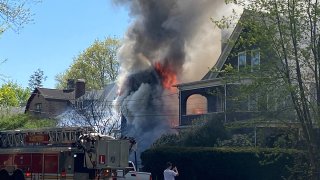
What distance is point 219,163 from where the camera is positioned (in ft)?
80.4

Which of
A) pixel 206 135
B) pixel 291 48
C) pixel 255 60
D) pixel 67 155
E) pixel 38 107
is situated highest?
pixel 38 107

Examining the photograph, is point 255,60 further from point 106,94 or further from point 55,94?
point 55,94

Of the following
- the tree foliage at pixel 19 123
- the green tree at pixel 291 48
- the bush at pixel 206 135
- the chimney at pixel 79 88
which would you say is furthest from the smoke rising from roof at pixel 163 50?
the green tree at pixel 291 48

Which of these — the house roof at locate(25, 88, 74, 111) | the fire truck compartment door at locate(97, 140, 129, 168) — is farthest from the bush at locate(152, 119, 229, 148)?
the house roof at locate(25, 88, 74, 111)

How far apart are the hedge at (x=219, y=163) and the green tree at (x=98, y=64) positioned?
42.4m

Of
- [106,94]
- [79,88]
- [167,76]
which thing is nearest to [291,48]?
[167,76]

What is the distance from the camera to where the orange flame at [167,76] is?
43.9m

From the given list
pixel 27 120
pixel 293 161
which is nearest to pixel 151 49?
pixel 27 120

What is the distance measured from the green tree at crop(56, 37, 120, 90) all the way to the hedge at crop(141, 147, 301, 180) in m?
42.4

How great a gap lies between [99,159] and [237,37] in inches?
231

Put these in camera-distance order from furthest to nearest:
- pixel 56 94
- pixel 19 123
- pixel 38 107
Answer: pixel 56 94 → pixel 38 107 → pixel 19 123

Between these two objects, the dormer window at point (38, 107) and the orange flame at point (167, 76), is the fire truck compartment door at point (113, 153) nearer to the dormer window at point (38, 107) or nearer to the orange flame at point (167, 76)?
the orange flame at point (167, 76)

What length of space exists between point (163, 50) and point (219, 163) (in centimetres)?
2066

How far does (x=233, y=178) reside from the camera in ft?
79.6
